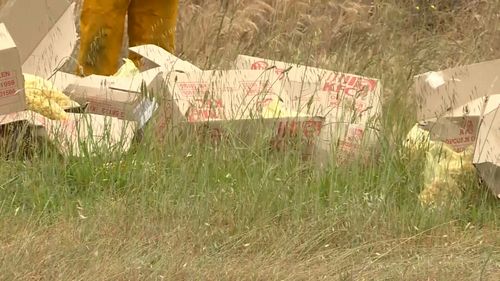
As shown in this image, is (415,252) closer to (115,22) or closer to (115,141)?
(115,141)

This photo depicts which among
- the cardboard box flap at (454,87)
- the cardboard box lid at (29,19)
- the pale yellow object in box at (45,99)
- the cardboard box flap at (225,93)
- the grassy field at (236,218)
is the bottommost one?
the grassy field at (236,218)

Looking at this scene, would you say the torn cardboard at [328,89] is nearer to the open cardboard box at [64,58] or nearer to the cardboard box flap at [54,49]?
the open cardboard box at [64,58]

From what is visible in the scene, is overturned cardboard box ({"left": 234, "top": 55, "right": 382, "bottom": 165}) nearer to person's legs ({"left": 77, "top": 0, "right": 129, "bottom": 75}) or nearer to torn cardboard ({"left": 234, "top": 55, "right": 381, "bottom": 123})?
torn cardboard ({"left": 234, "top": 55, "right": 381, "bottom": 123})

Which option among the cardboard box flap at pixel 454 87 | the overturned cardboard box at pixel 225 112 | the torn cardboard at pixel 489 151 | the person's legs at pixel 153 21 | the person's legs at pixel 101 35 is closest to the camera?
the torn cardboard at pixel 489 151

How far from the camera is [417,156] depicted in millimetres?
4621

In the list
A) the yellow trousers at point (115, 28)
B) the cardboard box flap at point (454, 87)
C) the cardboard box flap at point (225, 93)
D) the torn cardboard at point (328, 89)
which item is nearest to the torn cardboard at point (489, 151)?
the cardboard box flap at point (454, 87)

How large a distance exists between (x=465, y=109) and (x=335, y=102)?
0.60 m

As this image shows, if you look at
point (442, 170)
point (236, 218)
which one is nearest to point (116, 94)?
point (236, 218)

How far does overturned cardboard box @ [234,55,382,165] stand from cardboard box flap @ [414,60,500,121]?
0.67ft

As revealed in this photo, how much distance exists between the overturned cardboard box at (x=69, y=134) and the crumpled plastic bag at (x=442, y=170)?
1157mm

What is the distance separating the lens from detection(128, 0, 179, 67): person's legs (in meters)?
5.69

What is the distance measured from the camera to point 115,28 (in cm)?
559

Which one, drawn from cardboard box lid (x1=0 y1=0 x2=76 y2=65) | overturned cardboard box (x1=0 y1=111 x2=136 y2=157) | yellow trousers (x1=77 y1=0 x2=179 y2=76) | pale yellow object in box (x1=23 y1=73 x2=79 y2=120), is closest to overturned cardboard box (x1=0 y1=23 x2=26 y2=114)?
overturned cardboard box (x1=0 y1=111 x2=136 y2=157)

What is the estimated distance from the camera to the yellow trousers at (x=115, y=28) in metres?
5.55
